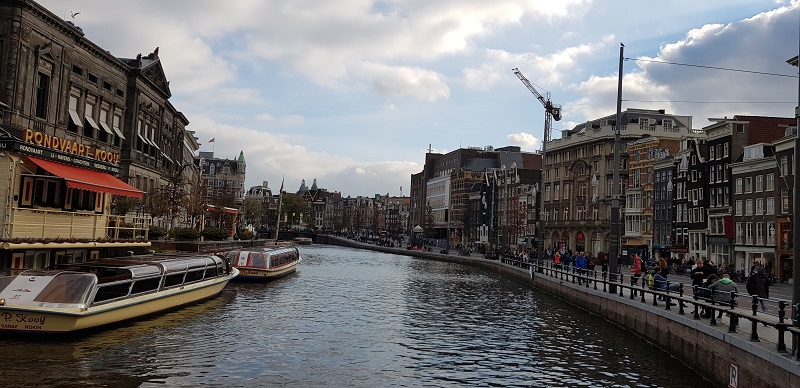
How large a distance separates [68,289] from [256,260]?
84.4 feet

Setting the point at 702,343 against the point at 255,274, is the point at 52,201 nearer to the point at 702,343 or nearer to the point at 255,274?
the point at 255,274

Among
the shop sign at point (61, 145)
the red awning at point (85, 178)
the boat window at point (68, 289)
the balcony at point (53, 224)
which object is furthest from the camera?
the shop sign at point (61, 145)

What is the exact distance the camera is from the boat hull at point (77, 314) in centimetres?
2036

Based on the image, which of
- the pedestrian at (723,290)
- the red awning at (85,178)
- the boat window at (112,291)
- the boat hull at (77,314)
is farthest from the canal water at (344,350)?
the red awning at (85,178)

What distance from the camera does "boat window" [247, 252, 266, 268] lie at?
46850mm

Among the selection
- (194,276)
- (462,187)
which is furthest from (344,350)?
(462,187)

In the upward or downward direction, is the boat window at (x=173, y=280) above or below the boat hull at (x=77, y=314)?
above

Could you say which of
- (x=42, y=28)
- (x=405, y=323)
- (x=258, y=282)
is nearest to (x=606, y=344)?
(x=405, y=323)

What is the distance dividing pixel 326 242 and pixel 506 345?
16414cm

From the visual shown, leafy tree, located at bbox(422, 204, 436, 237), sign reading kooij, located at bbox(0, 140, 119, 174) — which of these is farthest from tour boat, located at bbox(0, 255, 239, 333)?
leafy tree, located at bbox(422, 204, 436, 237)

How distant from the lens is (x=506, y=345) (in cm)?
2502

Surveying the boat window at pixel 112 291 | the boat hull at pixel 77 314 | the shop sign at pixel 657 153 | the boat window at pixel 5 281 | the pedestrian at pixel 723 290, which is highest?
the shop sign at pixel 657 153

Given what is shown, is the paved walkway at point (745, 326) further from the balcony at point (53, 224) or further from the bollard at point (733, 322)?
the balcony at point (53, 224)

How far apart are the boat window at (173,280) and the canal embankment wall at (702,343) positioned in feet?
64.8
